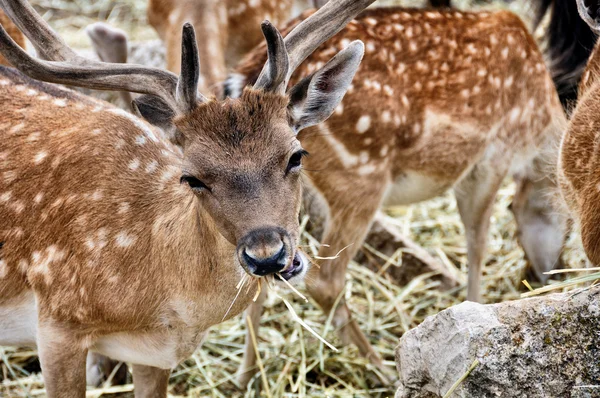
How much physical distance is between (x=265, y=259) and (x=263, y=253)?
0.02 metres

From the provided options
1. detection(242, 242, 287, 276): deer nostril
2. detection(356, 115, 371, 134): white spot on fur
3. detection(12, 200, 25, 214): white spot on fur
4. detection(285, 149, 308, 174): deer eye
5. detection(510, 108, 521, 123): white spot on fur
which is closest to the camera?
detection(242, 242, 287, 276): deer nostril

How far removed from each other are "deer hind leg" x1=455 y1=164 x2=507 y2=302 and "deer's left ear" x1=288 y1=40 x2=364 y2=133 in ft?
5.50

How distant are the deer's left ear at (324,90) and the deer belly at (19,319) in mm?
1114

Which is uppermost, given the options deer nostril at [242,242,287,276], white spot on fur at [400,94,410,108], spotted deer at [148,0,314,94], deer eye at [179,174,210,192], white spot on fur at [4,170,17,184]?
deer eye at [179,174,210,192]

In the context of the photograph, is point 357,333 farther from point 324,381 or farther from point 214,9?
point 214,9

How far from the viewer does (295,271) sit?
8.51ft

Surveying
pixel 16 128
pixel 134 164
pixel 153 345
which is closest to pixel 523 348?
pixel 153 345

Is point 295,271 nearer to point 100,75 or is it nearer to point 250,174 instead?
point 250,174

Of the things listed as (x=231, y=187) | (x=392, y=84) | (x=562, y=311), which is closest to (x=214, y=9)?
(x=392, y=84)

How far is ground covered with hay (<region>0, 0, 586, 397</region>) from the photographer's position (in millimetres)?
3986

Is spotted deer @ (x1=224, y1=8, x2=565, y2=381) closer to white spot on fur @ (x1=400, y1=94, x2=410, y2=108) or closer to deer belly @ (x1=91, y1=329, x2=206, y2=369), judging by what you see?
white spot on fur @ (x1=400, y1=94, x2=410, y2=108)

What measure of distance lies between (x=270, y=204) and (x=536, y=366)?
86cm

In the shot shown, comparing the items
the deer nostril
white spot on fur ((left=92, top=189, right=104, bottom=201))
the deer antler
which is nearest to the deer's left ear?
the deer antler

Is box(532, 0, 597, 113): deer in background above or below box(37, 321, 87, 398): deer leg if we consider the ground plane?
above
